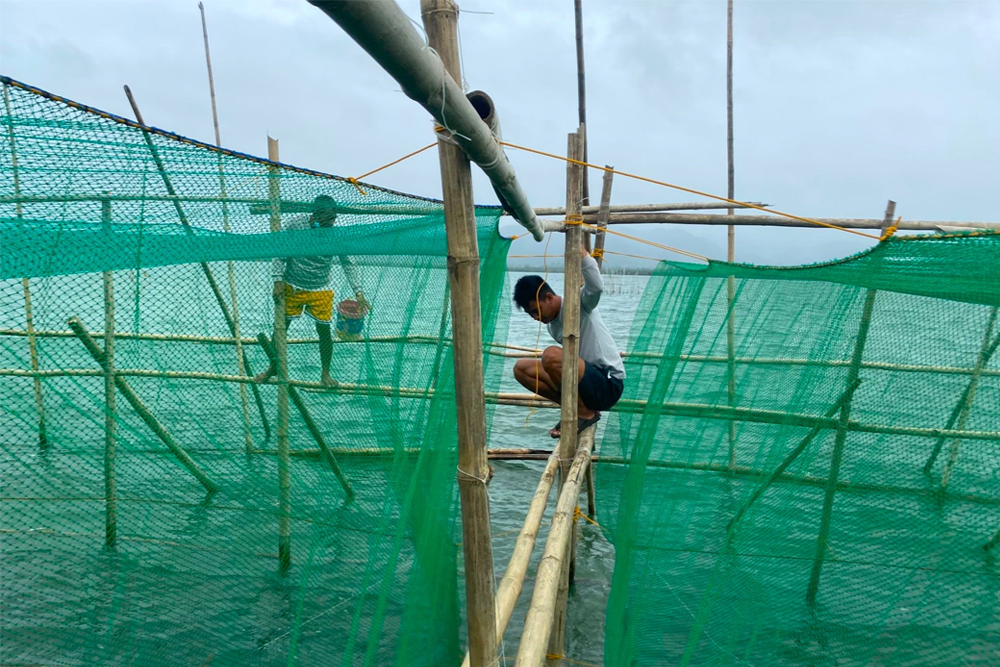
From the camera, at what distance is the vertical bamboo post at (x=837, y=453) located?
2.71m

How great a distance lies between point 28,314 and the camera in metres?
1.74

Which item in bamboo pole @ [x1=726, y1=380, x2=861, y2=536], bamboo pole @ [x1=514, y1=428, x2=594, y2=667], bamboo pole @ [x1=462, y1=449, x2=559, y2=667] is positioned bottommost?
bamboo pole @ [x1=514, y1=428, x2=594, y2=667]

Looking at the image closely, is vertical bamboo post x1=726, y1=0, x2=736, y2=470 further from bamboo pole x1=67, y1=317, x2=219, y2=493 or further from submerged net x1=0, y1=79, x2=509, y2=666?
bamboo pole x1=67, y1=317, x2=219, y2=493

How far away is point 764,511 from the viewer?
290 cm

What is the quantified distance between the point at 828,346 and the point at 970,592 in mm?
1059

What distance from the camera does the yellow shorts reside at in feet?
6.83

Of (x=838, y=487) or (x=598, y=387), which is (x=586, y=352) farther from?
(x=838, y=487)

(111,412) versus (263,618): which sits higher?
(111,412)

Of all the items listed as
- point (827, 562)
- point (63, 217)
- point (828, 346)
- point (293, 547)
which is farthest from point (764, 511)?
point (63, 217)

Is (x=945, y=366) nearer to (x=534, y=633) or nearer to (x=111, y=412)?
(x=534, y=633)

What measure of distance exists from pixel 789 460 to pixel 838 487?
228 mm

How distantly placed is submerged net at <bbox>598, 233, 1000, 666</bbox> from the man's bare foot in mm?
2097

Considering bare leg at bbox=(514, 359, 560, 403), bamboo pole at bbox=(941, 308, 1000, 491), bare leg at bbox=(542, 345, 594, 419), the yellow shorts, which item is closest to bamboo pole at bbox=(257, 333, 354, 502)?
the yellow shorts

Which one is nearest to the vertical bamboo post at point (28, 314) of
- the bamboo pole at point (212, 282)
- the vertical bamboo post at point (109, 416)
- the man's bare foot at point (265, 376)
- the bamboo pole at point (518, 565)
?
the vertical bamboo post at point (109, 416)
